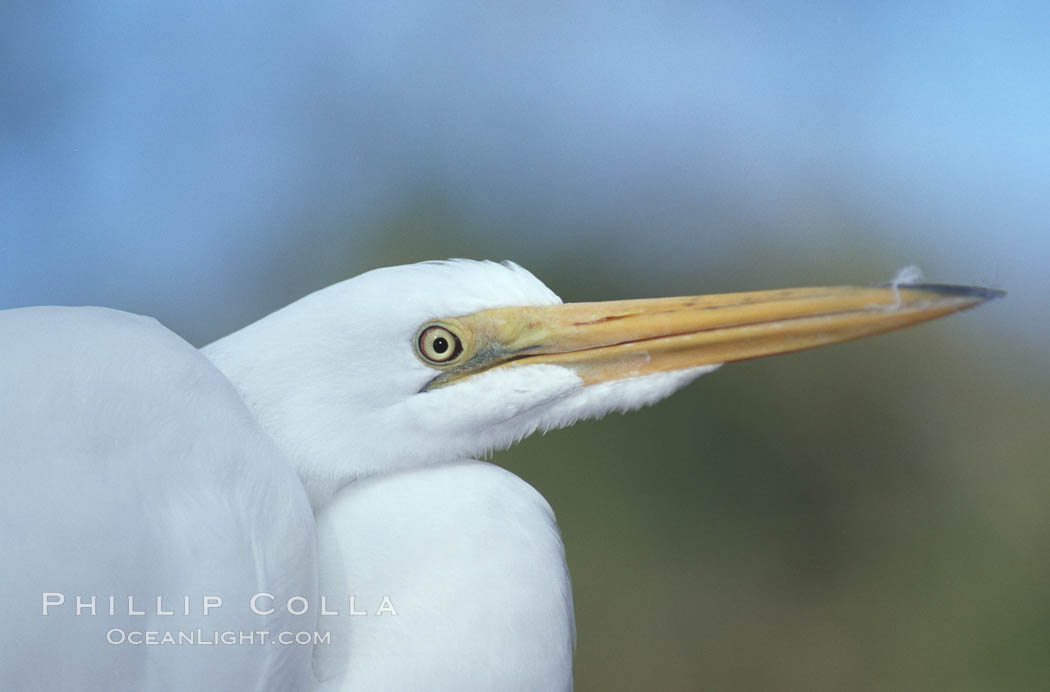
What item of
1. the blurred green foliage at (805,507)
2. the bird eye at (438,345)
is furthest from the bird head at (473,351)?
the blurred green foliage at (805,507)

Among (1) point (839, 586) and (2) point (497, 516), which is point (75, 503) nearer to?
(2) point (497, 516)

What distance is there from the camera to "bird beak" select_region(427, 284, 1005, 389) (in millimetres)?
868

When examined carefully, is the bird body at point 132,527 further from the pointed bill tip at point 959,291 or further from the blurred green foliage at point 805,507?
the blurred green foliage at point 805,507

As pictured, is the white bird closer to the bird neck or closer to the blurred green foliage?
the bird neck

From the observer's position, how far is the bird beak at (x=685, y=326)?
2.85 ft

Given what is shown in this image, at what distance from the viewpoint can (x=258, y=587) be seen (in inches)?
27.4

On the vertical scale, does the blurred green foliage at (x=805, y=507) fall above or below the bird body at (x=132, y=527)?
below

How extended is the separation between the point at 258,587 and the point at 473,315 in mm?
324

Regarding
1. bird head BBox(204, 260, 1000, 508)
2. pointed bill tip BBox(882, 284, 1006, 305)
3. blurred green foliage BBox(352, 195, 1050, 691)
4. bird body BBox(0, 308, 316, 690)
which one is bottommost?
blurred green foliage BBox(352, 195, 1050, 691)

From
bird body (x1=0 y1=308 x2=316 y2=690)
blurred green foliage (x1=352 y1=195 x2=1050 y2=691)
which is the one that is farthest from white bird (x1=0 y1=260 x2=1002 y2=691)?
blurred green foliage (x1=352 y1=195 x2=1050 y2=691)

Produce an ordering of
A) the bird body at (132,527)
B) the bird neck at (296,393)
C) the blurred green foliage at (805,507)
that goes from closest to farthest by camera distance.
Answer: the bird body at (132,527)
the bird neck at (296,393)
the blurred green foliage at (805,507)

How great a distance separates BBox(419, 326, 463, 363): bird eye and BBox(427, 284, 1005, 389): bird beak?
1 centimetres

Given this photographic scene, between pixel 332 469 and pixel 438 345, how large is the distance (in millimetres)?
158

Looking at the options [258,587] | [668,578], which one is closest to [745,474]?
[668,578]
